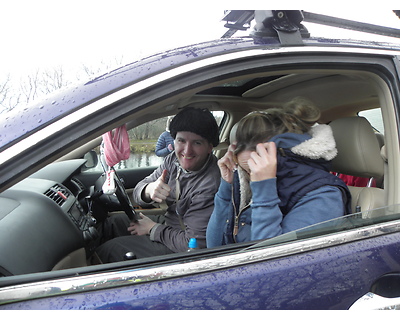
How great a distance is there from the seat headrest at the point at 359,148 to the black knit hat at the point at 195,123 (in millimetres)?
738

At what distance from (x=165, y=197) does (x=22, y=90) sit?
100 centimetres

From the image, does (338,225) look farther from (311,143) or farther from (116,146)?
(116,146)

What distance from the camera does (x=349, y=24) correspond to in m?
1.56

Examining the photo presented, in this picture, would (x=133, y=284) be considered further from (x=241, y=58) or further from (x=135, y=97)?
(x=241, y=58)

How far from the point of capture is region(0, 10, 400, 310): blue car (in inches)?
35.2

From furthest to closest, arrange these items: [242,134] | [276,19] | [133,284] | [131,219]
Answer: [131,219] < [242,134] < [276,19] < [133,284]

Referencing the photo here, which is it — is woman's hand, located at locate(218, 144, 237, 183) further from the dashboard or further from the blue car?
the dashboard

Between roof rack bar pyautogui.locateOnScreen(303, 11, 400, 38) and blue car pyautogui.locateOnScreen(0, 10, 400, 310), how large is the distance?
0.07ft

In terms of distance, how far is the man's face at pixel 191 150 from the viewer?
2.01m

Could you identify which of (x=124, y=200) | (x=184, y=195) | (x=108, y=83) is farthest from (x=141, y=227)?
(x=108, y=83)

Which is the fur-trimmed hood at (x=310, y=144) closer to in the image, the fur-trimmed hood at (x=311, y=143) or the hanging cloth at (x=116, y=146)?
the fur-trimmed hood at (x=311, y=143)

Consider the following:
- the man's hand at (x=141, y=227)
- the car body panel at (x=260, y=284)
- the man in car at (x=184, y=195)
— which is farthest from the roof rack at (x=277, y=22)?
the man's hand at (x=141, y=227)

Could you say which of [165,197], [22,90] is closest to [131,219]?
[165,197]

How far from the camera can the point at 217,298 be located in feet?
3.03
